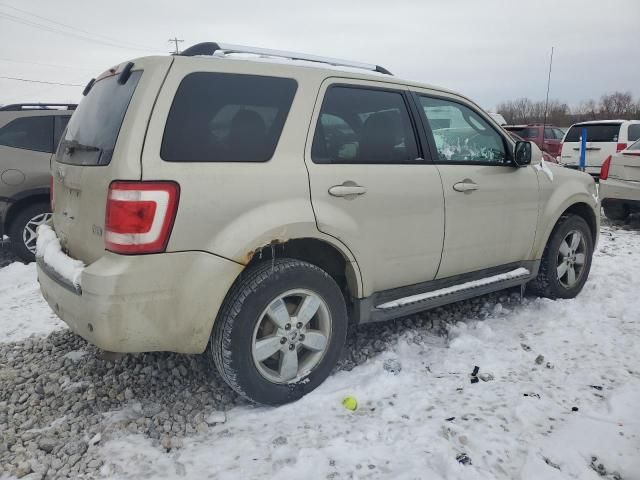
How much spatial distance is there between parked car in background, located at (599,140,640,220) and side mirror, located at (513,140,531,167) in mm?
4747

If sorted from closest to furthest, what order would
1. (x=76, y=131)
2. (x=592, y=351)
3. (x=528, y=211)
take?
(x=76, y=131) < (x=592, y=351) < (x=528, y=211)

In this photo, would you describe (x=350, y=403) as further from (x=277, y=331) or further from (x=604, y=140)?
(x=604, y=140)

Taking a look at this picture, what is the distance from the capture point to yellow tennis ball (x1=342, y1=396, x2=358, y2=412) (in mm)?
2744

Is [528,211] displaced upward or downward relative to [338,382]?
upward

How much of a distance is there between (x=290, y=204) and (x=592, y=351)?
2385mm

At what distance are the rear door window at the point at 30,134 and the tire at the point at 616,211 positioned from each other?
8.20 metres

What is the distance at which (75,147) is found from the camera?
281cm

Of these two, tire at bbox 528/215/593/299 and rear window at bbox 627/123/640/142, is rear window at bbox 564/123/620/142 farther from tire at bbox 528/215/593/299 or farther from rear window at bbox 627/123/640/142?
tire at bbox 528/215/593/299

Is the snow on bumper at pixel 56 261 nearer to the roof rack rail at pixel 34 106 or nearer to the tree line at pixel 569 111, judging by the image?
the roof rack rail at pixel 34 106

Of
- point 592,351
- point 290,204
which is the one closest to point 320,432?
point 290,204

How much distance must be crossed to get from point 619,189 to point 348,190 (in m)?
6.53

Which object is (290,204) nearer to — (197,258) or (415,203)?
(197,258)

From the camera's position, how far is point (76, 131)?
2.93m

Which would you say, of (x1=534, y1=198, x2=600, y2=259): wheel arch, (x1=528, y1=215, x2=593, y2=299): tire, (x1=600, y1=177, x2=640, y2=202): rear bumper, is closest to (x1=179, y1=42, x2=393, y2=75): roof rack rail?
(x1=534, y1=198, x2=600, y2=259): wheel arch
